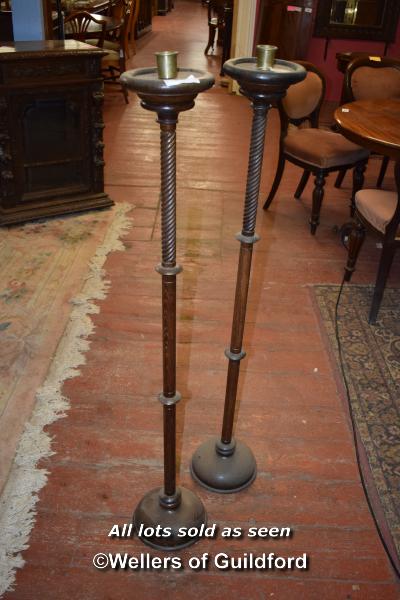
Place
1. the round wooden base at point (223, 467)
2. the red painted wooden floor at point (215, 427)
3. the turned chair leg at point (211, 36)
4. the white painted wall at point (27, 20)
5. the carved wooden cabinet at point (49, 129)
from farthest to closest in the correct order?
the turned chair leg at point (211, 36)
the white painted wall at point (27, 20)
the carved wooden cabinet at point (49, 129)
the round wooden base at point (223, 467)
the red painted wooden floor at point (215, 427)

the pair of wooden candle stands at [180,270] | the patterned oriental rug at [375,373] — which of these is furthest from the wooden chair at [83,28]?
the pair of wooden candle stands at [180,270]

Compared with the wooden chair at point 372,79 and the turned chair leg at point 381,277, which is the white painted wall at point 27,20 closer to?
the wooden chair at point 372,79

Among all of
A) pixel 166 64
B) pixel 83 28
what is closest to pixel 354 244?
pixel 166 64

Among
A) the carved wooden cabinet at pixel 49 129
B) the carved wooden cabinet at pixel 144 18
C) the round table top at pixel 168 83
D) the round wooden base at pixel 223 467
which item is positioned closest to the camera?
the round table top at pixel 168 83

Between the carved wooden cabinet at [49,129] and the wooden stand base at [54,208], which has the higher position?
the carved wooden cabinet at [49,129]

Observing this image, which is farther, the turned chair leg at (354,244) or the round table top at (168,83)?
the turned chair leg at (354,244)

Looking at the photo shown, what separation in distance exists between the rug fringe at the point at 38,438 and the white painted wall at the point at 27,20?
5.36 ft

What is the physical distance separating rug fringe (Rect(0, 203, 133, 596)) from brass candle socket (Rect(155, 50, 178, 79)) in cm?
117

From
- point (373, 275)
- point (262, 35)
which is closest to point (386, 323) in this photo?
point (373, 275)

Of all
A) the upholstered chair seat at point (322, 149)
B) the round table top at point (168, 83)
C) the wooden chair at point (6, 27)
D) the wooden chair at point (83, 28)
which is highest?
the round table top at point (168, 83)

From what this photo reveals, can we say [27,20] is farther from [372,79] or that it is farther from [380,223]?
[380,223]

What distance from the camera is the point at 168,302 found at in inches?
45.7

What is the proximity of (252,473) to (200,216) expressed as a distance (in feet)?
6.53

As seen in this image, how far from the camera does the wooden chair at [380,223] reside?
231 centimetres
